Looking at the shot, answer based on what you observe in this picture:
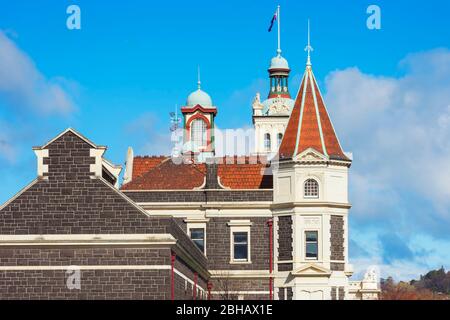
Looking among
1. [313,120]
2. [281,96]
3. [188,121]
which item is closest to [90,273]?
[313,120]

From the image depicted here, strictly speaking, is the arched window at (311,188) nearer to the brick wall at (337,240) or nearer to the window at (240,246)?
the brick wall at (337,240)

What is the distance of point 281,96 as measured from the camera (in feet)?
474

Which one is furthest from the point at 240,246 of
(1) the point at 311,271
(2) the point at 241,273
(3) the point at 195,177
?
(3) the point at 195,177

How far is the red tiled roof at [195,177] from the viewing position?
7519 centimetres

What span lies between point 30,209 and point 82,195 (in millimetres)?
2191

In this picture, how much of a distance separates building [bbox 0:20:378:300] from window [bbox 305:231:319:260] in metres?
0.08

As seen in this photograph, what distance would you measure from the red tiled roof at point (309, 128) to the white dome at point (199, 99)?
5887 centimetres

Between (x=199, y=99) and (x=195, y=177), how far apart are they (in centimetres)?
5970

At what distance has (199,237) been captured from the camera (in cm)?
7312

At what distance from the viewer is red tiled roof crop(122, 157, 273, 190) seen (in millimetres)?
75188

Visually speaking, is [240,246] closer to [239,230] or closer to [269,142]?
[239,230]
